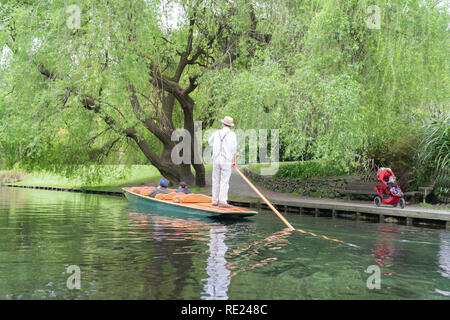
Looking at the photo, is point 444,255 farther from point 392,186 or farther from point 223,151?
point 392,186

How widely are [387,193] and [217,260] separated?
23.9 ft

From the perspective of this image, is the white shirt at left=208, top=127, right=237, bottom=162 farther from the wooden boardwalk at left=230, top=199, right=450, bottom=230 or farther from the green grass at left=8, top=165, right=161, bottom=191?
the green grass at left=8, top=165, right=161, bottom=191

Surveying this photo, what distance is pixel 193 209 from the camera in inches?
447

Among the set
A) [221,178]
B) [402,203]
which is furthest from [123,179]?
[402,203]

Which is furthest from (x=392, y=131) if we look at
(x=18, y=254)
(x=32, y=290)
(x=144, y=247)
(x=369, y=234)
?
(x=32, y=290)

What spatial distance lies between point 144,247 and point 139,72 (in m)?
8.29

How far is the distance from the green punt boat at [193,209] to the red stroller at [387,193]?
3643 millimetres

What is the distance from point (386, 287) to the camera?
522 centimetres

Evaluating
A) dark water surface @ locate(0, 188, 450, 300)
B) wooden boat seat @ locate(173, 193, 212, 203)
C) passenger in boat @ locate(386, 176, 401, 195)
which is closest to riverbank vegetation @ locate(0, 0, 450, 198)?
passenger in boat @ locate(386, 176, 401, 195)

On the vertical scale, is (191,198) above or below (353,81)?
below

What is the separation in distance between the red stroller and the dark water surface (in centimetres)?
175

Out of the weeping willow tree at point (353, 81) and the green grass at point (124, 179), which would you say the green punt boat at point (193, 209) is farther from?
the green grass at point (124, 179)

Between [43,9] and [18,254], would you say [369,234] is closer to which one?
[18,254]

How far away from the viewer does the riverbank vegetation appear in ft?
39.2
